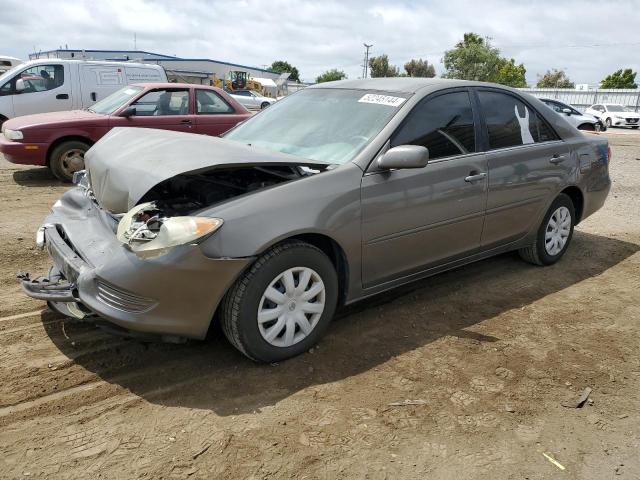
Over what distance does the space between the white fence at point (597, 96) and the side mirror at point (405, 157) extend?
3888 centimetres

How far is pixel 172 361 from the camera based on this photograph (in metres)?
3.20

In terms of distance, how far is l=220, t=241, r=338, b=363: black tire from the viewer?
292cm

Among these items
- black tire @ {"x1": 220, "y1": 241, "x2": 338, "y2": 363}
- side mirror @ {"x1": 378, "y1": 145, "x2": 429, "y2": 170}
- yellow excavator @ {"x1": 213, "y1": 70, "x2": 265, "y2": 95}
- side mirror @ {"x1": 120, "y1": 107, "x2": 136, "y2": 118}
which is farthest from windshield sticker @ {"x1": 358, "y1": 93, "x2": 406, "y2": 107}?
yellow excavator @ {"x1": 213, "y1": 70, "x2": 265, "y2": 95}

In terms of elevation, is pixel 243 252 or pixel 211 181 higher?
pixel 211 181

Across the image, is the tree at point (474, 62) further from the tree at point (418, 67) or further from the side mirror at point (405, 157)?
the side mirror at point (405, 157)

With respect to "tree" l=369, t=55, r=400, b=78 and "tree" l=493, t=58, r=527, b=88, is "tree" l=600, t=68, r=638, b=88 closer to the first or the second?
"tree" l=493, t=58, r=527, b=88

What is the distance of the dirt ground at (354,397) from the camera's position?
245cm

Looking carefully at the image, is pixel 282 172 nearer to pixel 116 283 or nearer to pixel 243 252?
pixel 243 252

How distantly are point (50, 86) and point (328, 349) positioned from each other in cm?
1040

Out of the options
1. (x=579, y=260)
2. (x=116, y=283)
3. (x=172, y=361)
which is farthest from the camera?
(x=579, y=260)

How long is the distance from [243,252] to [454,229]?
1.76 m

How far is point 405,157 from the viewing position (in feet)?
10.8

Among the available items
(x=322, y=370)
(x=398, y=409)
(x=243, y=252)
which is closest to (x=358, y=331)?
(x=322, y=370)

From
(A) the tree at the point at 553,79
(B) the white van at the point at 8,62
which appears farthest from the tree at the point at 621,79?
(B) the white van at the point at 8,62
